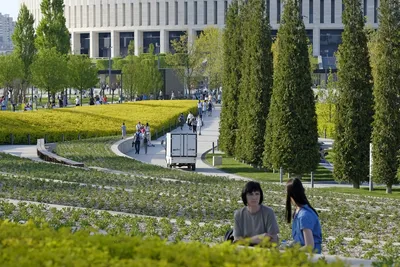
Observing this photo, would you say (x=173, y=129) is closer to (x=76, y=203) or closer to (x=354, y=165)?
(x=354, y=165)

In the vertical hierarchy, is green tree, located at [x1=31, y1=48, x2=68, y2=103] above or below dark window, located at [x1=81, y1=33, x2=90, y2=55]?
below

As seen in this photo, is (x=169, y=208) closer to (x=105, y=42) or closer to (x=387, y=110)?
(x=387, y=110)

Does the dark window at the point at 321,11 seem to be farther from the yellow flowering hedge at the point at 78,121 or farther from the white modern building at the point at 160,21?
the yellow flowering hedge at the point at 78,121

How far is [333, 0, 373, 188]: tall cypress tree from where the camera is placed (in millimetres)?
33000

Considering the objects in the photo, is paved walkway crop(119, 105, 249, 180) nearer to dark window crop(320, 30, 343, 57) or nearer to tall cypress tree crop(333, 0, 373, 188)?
tall cypress tree crop(333, 0, 373, 188)

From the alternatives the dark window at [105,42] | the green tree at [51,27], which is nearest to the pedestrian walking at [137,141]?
the green tree at [51,27]

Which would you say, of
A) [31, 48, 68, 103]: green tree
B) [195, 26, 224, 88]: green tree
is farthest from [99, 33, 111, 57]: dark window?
[31, 48, 68, 103]: green tree

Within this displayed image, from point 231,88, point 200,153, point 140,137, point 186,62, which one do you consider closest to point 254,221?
point 231,88

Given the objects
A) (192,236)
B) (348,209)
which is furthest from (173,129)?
(192,236)

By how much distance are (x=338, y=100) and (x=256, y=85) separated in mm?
7640

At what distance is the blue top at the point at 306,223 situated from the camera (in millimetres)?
9250

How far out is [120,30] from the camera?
12800 cm

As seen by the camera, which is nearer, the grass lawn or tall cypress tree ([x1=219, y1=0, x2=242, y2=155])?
the grass lawn

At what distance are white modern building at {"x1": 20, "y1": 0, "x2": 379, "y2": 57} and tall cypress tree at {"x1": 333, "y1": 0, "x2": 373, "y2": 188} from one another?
3325 inches
